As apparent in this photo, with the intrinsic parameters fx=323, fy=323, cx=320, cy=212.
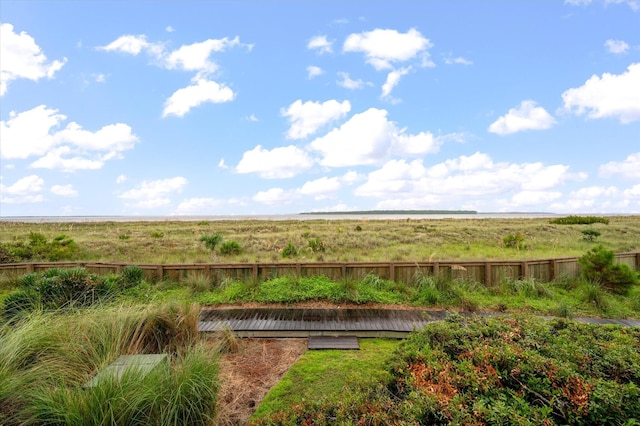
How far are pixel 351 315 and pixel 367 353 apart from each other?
153 centimetres

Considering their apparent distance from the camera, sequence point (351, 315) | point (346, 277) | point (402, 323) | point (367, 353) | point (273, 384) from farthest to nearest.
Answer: point (346, 277)
point (351, 315)
point (402, 323)
point (367, 353)
point (273, 384)

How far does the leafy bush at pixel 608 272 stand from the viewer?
811cm

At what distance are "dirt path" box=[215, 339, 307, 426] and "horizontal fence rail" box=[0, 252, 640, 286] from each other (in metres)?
3.19

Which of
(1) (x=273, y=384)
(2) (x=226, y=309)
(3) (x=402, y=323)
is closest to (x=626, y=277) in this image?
(3) (x=402, y=323)

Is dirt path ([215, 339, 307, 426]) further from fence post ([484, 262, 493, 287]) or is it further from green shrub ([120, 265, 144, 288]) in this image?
fence post ([484, 262, 493, 287])

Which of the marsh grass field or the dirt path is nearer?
the marsh grass field

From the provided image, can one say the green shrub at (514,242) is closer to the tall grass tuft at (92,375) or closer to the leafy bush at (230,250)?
the leafy bush at (230,250)

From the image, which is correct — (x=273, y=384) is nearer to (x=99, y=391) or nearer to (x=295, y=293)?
(x=99, y=391)

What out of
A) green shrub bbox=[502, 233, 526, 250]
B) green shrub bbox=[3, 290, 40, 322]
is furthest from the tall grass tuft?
green shrub bbox=[502, 233, 526, 250]

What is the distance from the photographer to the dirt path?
12.1 feet

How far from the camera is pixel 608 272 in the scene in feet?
27.0

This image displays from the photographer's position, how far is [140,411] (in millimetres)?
2641

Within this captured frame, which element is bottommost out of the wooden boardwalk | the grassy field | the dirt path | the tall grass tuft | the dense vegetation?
the dirt path

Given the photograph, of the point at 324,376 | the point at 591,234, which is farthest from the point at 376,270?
the point at 591,234
